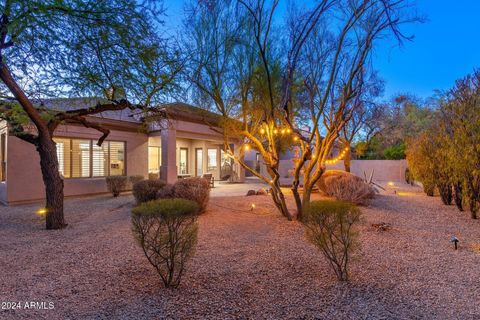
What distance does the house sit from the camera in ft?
29.1

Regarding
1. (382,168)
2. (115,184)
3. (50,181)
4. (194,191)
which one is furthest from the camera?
(382,168)

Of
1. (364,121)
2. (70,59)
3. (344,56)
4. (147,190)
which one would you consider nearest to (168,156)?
(147,190)

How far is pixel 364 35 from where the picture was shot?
19.0 feet

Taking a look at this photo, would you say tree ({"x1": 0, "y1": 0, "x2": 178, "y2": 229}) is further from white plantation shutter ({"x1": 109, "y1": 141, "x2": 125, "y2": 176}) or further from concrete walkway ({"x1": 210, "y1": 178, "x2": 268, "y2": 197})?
concrete walkway ({"x1": 210, "y1": 178, "x2": 268, "y2": 197})

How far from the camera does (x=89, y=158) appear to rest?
444 inches

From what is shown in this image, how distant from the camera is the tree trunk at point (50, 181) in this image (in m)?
5.59

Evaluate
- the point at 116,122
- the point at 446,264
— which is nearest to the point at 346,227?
the point at 446,264

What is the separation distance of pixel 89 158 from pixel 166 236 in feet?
32.8

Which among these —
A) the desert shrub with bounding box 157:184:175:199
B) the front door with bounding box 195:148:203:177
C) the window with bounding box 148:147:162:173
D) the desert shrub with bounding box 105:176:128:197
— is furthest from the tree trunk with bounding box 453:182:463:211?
the window with bounding box 148:147:162:173

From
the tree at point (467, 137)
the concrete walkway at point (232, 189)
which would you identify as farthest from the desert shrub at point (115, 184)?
the tree at point (467, 137)

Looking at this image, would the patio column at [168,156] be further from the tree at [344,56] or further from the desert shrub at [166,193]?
the tree at [344,56]

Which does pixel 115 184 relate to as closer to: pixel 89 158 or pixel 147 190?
pixel 89 158

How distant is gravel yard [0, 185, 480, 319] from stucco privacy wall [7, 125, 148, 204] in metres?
4.33

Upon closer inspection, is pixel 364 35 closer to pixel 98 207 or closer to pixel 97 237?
pixel 97 237
